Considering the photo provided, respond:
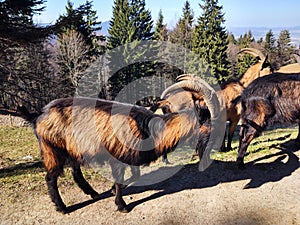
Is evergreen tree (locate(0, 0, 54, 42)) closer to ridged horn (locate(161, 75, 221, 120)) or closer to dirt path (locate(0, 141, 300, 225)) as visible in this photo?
dirt path (locate(0, 141, 300, 225))

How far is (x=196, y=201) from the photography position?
5.10m

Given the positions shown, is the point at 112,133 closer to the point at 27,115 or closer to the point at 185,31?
the point at 27,115

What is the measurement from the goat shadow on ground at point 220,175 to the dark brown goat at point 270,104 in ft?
2.26

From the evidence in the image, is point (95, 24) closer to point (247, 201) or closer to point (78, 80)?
point (78, 80)

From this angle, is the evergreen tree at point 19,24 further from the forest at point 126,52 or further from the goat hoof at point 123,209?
the forest at point 126,52

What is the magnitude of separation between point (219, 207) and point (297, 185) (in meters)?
1.71

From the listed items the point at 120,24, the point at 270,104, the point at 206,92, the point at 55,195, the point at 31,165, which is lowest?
the point at 31,165

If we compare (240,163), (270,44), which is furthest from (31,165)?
(270,44)

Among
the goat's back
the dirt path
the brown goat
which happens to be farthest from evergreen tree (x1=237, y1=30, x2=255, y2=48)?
the dirt path

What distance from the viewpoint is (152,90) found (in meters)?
32.4

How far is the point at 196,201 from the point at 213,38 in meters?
32.7

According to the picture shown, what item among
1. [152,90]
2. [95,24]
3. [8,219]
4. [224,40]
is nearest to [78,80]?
[95,24]

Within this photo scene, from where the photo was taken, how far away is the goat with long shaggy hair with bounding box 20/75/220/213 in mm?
4566

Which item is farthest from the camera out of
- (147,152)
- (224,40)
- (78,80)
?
(224,40)
